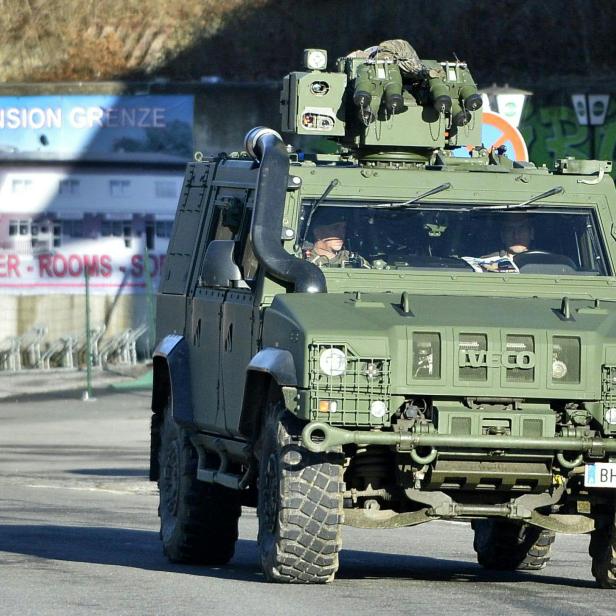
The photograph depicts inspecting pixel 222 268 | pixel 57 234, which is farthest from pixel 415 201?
pixel 57 234

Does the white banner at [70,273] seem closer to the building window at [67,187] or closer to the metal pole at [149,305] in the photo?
the metal pole at [149,305]

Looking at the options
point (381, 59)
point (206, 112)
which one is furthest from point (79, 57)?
point (381, 59)

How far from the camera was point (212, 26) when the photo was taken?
139ft

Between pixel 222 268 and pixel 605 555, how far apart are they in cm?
268

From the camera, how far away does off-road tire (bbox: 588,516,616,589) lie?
1105cm

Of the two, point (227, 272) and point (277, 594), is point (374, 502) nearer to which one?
point (277, 594)

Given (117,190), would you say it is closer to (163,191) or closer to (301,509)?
(163,191)

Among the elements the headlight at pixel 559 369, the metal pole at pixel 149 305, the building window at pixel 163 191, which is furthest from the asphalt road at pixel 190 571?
the building window at pixel 163 191

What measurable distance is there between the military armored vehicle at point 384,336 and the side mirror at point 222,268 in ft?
0.05

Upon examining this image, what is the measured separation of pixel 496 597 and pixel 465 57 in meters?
31.7

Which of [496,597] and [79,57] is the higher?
[79,57]

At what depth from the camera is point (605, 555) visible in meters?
11.1

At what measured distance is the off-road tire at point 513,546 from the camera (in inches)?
521

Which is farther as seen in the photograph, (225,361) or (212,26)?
(212,26)
